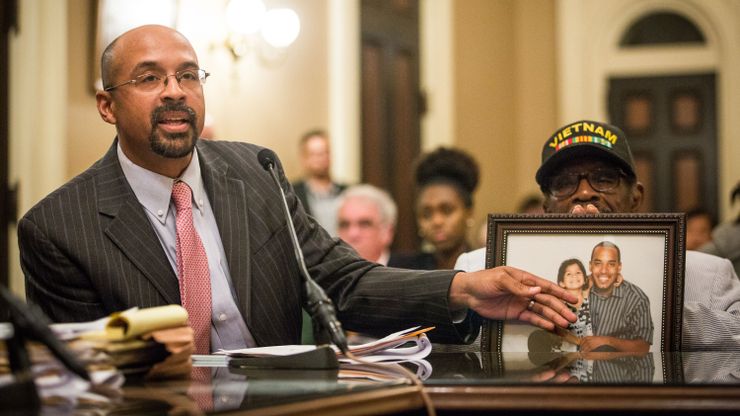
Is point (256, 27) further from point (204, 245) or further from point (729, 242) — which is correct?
point (204, 245)

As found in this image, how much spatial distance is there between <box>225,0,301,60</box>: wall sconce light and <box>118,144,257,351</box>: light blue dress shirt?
358 centimetres

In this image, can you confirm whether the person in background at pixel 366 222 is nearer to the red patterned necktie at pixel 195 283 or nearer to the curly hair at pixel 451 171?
the curly hair at pixel 451 171

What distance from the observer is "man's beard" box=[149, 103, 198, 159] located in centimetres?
208

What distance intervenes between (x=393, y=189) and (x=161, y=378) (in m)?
6.11

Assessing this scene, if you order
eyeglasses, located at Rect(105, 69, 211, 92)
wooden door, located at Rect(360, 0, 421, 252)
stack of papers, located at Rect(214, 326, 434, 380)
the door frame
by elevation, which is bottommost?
stack of papers, located at Rect(214, 326, 434, 380)

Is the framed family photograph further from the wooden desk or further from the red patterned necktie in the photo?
the red patterned necktie

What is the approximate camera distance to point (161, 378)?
4.86 feet

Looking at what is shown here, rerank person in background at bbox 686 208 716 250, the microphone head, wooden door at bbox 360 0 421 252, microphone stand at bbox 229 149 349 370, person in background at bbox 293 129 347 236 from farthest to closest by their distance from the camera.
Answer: wooden door at bbox 360 0 421 252, person in background at bbox 293 129 347 236, person in background at bbox 686 208 716 250, the microphone head, microphone stand at bbox 229 149 349 370

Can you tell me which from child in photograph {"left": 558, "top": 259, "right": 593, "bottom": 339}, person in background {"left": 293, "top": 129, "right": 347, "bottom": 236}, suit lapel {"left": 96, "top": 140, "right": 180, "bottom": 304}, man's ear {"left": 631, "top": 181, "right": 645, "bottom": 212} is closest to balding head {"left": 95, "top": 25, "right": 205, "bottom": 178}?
suit lapel {"left": 96, "top": 140, "right": 180, "bottom": 304}

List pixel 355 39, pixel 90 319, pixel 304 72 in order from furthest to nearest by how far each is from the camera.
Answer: pixel 355 39 → pixel 304 72 → pixel 90 319

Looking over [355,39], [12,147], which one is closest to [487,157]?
[355,39]

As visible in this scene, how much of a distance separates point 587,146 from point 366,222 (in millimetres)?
2298

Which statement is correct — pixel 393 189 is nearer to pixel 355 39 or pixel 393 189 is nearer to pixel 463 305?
pixel 355 39

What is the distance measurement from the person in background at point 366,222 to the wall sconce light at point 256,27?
1.39 meters
